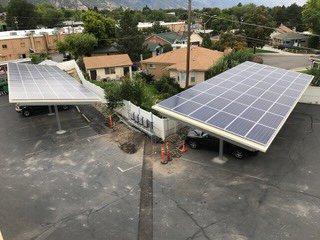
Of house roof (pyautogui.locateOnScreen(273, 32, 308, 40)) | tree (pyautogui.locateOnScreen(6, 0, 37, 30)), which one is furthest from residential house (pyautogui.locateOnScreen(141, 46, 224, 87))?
tree (pyautogui.locateOnScreen(6, 0, 37, 30))

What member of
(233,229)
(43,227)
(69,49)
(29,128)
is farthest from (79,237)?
(69,49)

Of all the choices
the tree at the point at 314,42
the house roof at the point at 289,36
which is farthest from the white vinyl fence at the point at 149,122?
the house roof at the point at 289,36

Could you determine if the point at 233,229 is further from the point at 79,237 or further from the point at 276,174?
the point at 79,237

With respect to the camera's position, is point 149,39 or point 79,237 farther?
point 149,39

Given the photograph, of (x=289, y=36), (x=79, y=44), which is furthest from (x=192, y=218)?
(x=289, y=36)

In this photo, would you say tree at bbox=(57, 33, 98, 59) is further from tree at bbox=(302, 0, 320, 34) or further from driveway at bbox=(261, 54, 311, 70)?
tree at bbox=(302, 0, 320, 34)

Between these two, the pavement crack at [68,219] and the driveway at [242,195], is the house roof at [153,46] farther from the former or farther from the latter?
the pavement crack at [68,219]

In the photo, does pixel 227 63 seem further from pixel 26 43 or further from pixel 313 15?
pixel 26 43
